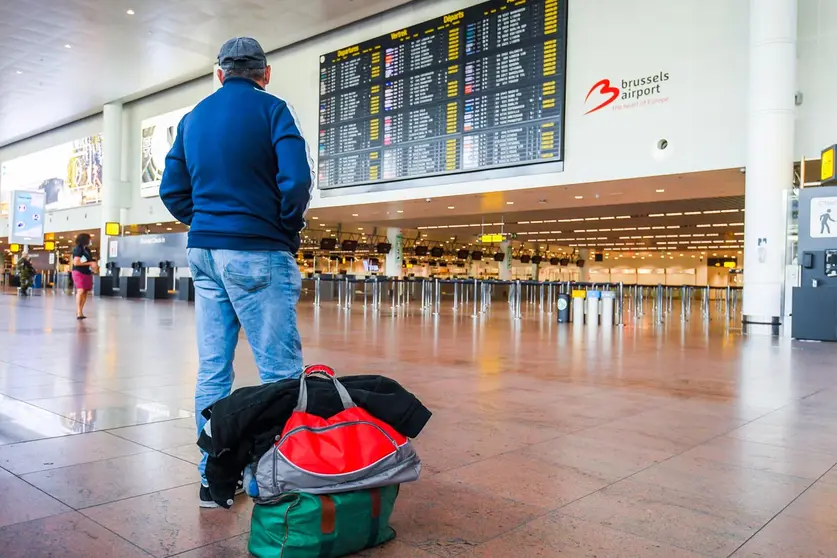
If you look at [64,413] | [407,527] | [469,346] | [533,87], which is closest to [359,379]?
[407,527]

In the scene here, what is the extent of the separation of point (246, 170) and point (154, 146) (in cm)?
2349

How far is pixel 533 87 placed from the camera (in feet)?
41.5

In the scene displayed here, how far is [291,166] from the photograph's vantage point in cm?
194

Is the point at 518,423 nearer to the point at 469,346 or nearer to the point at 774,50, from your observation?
the point at 469,346

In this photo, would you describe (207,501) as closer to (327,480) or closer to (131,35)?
(327,480)

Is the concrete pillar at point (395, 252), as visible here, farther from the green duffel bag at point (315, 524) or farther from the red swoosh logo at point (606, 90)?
the green duffel bag at point (315, 524)

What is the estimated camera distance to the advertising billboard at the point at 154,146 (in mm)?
22438

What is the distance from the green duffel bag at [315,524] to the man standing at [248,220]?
48 cm

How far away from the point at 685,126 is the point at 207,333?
1099 cm

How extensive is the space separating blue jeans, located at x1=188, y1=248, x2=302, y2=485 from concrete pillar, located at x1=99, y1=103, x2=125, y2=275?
24772 mm

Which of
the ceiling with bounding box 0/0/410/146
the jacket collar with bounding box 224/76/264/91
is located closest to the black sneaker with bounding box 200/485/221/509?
the jacket collar with bounding box 224/76/264/91

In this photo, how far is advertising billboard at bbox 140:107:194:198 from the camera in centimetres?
2244

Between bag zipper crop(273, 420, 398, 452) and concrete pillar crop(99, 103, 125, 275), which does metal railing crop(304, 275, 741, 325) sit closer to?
concrete pillar crop(99, 103, 125, 275)

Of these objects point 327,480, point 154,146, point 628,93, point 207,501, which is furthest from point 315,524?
point 154,146
